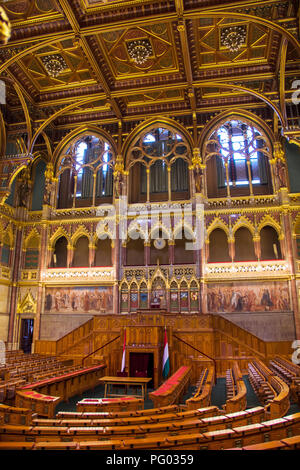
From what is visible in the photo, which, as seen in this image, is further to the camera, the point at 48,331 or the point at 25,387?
the point at 48,331

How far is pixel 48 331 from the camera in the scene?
19797 mm

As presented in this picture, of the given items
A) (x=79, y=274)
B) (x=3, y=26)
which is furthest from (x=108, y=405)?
(x=79, y=274)

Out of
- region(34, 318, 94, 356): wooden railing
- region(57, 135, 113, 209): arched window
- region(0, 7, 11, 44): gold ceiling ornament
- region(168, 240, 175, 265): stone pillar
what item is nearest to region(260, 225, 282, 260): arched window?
region(168, 240, 175, 265): stone pillar

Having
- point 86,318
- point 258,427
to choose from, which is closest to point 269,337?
point 86,318

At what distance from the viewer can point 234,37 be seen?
16094mm

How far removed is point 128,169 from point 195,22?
8918 millimetres

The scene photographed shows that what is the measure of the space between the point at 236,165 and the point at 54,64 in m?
12.2

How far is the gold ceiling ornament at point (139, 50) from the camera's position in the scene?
1630 centimetres

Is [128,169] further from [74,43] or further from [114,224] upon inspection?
[74,43]

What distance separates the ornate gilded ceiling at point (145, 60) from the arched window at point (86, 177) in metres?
1.73

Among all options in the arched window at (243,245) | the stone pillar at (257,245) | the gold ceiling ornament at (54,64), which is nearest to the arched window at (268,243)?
the arched window at (243,245)

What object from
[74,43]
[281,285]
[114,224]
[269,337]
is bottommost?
[269,337]

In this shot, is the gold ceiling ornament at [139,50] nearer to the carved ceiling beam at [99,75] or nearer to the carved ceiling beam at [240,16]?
the carved ceiling beam at [99,75]
